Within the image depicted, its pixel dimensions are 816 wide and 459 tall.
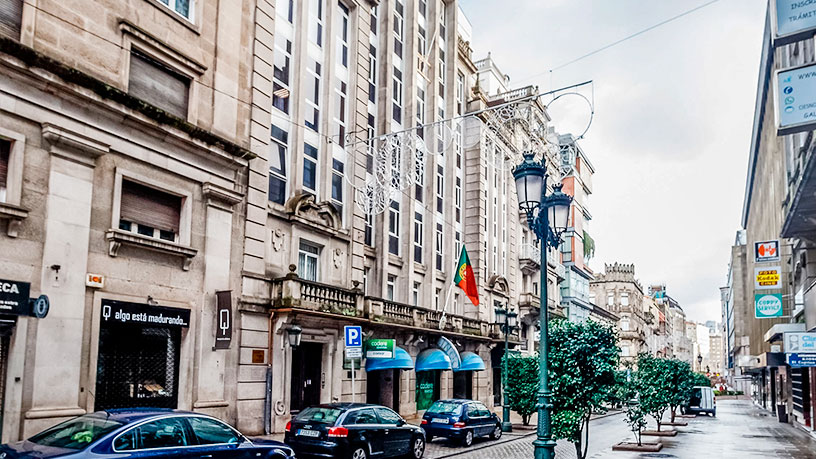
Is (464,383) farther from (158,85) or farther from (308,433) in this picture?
(158,85)

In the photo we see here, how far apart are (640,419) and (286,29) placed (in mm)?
18024

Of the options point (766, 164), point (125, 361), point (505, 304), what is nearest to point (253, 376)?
point (125, 361)

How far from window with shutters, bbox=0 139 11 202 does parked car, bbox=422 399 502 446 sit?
13.2 metres

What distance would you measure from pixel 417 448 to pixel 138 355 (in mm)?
7703

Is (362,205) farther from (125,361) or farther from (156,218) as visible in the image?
(125,361)

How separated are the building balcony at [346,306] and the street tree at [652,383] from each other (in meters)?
9.39

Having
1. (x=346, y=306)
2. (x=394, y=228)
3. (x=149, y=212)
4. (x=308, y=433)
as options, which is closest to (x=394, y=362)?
(x=346, y=306)

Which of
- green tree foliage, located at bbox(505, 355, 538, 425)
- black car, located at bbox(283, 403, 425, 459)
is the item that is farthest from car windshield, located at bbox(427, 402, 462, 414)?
green tree foliage, located at bbox(505, 355, 538, 425)

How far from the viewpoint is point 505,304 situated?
4312cm

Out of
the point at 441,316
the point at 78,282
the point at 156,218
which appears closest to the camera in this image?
the point at 78,282

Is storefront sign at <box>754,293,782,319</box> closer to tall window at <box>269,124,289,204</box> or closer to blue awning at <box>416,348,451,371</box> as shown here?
blue awning at <box>416,348,451,371</box>

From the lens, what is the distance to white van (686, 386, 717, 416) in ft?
158

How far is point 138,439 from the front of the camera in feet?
33.1

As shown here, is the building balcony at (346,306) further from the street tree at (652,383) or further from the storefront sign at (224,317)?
the street tree at (652,383)
